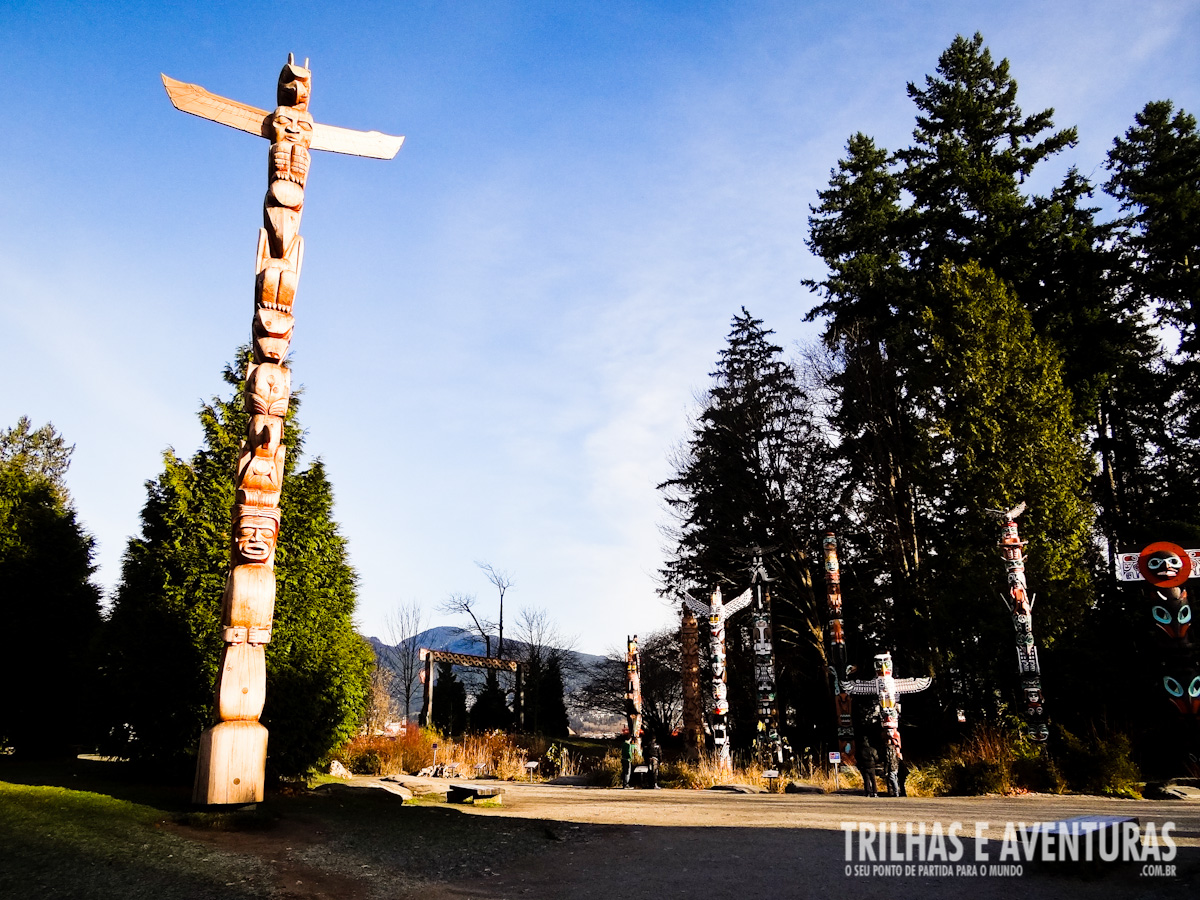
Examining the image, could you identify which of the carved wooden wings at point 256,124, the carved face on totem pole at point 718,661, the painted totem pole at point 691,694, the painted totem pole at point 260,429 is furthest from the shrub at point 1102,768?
the carved wooden wings at point 256,124

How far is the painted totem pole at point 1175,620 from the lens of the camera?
528 inches

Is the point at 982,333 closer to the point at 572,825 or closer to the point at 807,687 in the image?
the point at 807,687

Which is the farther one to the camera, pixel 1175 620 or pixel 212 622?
pixel 1175 620

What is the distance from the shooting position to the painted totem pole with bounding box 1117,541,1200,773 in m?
13.4

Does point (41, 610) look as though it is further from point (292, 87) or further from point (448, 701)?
point (448, 701)

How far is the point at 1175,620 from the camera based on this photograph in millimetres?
13602

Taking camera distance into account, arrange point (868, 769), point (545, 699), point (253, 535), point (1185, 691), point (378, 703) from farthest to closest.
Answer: point (545, 699), point (378, 703), point (1185, 691), point (868, 769), point (253, 535)

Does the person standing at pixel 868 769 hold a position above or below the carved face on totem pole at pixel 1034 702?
below

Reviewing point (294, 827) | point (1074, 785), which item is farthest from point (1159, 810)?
point (294, 827)

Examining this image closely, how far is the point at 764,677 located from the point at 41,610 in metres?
14.6

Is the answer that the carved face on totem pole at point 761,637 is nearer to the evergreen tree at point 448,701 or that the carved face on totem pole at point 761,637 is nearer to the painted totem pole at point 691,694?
the painted totem pole at point 691,694

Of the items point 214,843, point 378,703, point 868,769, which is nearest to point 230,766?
point 214,843

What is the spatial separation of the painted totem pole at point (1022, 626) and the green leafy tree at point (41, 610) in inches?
632

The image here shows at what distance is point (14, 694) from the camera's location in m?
12.1
